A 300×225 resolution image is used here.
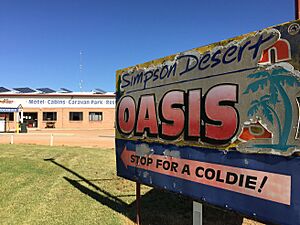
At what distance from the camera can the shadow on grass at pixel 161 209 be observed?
5977 millimetres

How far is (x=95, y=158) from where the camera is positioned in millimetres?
14031

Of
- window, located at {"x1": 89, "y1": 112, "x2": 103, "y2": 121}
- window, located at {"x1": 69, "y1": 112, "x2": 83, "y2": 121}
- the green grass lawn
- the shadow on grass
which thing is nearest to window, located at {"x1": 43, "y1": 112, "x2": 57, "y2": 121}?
window, located at {"x1": 69, "y1": 112, "x2": 83, "y2": 121}

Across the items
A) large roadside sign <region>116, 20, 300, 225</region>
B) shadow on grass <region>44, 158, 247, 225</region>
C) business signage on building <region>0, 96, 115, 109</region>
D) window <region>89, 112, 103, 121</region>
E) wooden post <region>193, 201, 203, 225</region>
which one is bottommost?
shadow on grass <region>44, 158, 247, 225</region>

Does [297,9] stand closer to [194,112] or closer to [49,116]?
[194,112]

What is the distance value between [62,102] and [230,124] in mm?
45405

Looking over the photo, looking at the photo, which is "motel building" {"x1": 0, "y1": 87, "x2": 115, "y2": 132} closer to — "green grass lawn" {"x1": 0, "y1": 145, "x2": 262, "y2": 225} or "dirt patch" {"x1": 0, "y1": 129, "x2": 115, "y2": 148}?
"dirt patch" {"x1": 0, "y1": 129, "x2": 115, "y2": 148}

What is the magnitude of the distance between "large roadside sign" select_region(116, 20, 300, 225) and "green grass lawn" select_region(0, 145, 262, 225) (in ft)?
5.03

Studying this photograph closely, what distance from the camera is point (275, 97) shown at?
3.23 meters

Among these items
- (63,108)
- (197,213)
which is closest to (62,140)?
(197,213)

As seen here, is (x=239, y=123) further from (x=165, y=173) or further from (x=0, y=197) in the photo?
(x=0, y=197)

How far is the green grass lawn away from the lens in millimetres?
5961

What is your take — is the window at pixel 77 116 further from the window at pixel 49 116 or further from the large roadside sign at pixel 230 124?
the large roadside sign at pixel 230 124

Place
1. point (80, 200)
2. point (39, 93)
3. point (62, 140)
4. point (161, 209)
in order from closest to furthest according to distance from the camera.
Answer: point (161, 209)
point (80, 200)
point (62, 140)
point (39, 93)

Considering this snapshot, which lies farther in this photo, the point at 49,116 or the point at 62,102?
the point at 49,116
